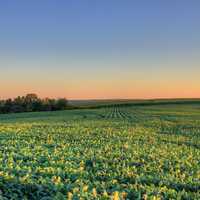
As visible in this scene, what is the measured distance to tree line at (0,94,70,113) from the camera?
11494 centimetres

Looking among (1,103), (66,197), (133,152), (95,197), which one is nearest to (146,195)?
(95,197)

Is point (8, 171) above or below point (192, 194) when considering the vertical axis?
above

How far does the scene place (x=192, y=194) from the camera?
8.27 metres

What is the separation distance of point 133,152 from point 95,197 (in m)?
7.98

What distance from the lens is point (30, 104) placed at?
118188 millimetres

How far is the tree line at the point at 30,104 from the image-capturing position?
115 m

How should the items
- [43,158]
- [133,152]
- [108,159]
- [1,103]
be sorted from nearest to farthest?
[43,158] → [108,159] → [133,152] → [1,103]

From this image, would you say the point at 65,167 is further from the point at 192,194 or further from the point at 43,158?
the point at 192,194

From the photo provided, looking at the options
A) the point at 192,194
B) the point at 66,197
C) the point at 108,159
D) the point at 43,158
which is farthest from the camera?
the point at 108,159

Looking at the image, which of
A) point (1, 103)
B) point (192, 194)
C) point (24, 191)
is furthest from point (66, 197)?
point (1, 103)

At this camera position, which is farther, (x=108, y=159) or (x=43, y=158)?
(x=108, y=159)

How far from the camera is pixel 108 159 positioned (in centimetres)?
1248

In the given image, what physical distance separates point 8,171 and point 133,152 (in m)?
6.94

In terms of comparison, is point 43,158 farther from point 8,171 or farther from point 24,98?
point 24,98
